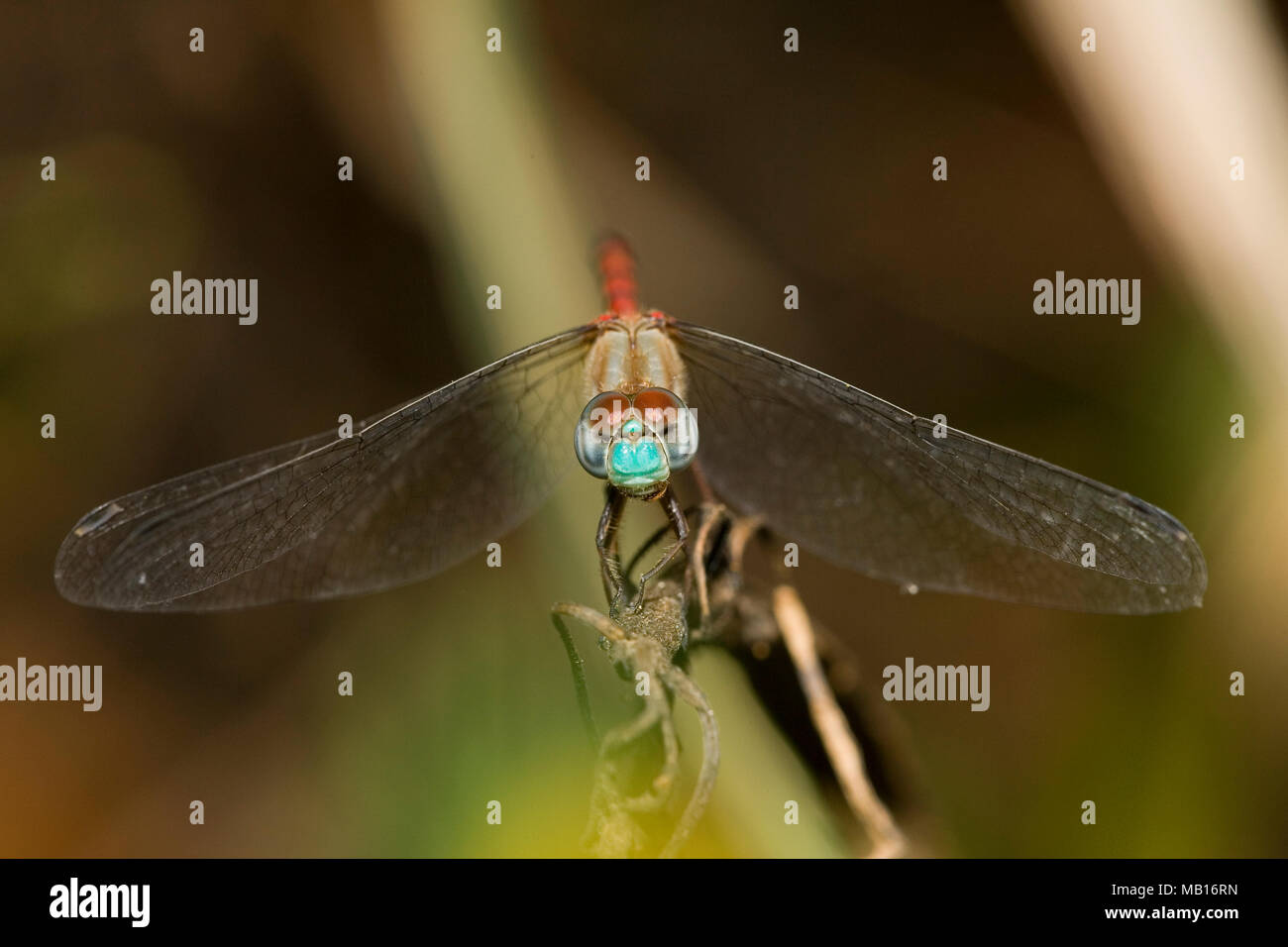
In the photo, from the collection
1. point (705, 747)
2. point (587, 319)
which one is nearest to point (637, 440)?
point (705, 747)

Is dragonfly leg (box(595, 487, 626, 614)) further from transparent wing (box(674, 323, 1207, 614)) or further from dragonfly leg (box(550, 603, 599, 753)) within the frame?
transparent wing (box(674, 323, 1207, 614))

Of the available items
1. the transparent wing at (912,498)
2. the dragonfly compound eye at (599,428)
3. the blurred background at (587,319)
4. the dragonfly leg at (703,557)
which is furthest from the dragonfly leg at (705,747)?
the transparent wing at (912,498)

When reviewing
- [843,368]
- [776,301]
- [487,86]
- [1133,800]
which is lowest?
[1133,800]

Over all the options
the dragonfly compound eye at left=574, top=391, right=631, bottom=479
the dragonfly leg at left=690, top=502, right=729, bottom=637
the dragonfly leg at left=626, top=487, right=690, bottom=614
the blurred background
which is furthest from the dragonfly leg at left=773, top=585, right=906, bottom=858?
the dragonfly compound eye at left=574, top=391, right=631, bottom=479

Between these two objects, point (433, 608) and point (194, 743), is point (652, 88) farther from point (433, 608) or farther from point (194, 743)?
point (194, 743)

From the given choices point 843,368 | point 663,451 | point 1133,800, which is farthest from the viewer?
point 843,368

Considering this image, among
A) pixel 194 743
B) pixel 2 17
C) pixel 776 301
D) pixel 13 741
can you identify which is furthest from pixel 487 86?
pixel 13 741

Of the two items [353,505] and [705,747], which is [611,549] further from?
[353,505]

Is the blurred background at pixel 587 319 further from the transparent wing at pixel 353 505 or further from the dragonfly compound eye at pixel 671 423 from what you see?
the dragonfly compound eye at pixel 671 423
